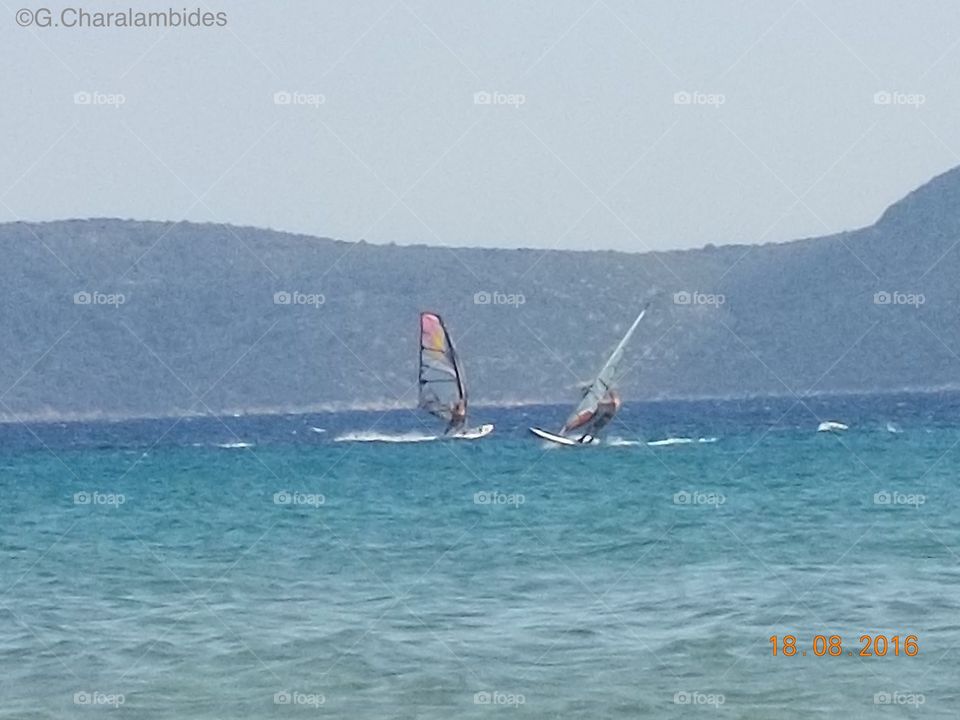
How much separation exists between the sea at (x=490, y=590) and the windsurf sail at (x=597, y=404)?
1728 mm

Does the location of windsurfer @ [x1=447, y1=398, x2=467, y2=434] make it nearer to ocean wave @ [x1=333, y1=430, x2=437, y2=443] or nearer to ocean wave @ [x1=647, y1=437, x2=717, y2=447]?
ocean wave @ [x1=647, y1=437, x2=717, y2=447]

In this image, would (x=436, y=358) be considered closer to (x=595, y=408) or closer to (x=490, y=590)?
(x=595, y=408)

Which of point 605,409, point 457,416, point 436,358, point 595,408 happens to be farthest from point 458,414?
point 436,358

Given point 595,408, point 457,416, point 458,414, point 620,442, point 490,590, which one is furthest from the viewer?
point 620,442

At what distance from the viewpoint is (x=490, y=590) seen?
2595 centimetres

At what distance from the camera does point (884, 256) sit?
10156 centimetres

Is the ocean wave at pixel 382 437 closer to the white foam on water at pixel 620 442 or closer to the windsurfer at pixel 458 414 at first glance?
the white foam on water at pixel 620 442

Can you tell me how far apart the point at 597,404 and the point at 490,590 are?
36.5 meters

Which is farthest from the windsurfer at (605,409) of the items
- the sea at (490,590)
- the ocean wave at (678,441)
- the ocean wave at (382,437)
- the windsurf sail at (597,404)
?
the ocean wave at (382,437)

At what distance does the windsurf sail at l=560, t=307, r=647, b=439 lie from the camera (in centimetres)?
5809

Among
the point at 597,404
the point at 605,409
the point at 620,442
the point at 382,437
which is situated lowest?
the point at 620,442

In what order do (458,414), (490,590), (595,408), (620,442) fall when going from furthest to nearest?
(620,442)
(595,408)
(458,414)
(490,590)

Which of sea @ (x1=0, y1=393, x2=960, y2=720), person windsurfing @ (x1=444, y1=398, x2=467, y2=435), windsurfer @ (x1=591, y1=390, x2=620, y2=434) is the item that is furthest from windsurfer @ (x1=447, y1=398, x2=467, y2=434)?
windsurfer @ (x1=591, y1=390, x2=620, y2=434)

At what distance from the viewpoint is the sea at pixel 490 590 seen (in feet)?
57.3
